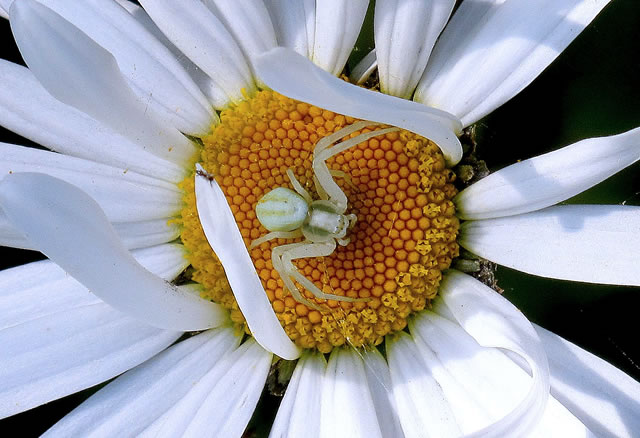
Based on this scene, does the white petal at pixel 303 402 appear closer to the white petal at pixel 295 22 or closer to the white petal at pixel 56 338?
the white petal at pixel 56 338

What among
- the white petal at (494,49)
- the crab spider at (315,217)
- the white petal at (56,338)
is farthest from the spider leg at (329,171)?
the white petal at (56,338)

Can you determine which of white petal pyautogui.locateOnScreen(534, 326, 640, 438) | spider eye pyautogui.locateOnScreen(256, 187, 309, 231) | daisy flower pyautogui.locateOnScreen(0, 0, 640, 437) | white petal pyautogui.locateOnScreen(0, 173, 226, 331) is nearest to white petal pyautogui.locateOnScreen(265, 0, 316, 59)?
daisy flower pyautogui.locateOnScreen(0, 0, 640, 437)

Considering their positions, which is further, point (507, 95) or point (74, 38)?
point (507, 95)

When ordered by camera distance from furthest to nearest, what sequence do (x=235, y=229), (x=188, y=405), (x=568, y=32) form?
(x=188, y=405) → (x=568, y=32) → (x=235, y=229)

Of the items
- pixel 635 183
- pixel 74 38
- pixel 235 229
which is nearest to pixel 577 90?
pixel 635 183

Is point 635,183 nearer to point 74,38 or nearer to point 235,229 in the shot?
point 235,229

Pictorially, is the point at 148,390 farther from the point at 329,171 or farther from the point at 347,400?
the point at 329,171

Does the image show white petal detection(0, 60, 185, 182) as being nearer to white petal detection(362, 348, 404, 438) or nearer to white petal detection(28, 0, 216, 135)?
white petal detection(28, 0, 216, 135)
